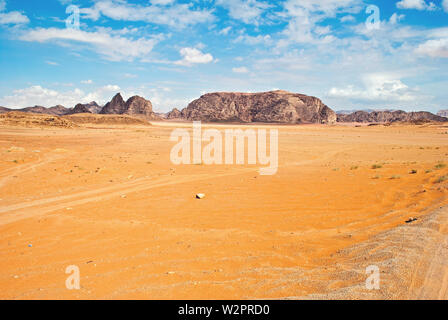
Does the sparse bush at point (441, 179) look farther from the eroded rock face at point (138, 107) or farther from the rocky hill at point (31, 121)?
the eroded rock face at point (138, 107)

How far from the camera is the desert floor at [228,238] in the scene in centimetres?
435

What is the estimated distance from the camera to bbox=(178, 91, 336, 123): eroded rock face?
552 feet

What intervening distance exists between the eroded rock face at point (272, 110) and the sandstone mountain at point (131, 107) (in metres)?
28.4

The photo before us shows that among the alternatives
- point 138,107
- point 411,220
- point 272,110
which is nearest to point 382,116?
point 272,110

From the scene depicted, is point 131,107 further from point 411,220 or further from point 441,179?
point 411,220

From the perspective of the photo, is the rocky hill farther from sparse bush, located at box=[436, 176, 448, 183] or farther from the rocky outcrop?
the rocky outcrop

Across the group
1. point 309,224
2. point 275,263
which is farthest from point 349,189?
point 275,263

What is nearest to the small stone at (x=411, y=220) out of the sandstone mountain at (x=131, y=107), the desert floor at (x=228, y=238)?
the desert floor at (x=228, y=238)

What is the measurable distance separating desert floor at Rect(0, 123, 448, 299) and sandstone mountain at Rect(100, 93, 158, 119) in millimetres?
178712

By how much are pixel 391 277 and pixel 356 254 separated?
115 centimetres

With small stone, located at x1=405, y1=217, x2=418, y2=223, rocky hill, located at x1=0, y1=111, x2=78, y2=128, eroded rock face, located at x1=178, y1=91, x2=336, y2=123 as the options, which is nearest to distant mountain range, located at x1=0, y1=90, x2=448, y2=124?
eroded rock face, located at x1=178, y1=91, x2=336, y2=123

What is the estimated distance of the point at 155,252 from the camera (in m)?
5.86

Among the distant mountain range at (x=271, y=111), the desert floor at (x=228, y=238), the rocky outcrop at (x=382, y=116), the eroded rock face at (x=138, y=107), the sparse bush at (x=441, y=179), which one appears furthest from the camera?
the eroded rock face at (x=138, y=107)
